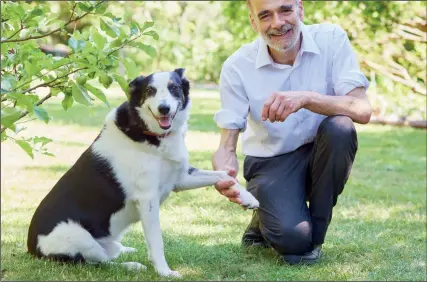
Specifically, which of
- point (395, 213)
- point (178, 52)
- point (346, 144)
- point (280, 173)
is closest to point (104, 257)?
point (280, 173)

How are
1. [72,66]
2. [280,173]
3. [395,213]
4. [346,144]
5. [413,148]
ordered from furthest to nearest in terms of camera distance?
[413,148] < [395,213] < [280,173] < [346,144] < [72,66]

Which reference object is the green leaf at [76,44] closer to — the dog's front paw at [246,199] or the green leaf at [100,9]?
the green leaf at [100,9]

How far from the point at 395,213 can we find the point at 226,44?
1787 centimetres

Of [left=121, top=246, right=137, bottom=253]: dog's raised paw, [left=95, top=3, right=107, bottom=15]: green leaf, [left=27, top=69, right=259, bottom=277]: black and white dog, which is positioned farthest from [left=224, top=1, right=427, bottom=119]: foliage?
[left=95, top=3, right=107, bottom=15]: green leaf

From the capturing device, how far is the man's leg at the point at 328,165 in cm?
348

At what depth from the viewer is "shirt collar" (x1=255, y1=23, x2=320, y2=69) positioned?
12.0 feet

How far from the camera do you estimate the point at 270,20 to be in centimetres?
356

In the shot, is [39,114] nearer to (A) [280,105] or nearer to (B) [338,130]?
(A) [280,105]

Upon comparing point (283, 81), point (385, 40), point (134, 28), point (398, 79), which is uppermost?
point (134, 28)

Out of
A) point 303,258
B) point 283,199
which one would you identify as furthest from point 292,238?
point 283,199

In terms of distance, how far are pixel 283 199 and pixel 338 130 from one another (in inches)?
18.6

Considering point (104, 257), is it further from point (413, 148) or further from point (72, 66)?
point (413, 148)

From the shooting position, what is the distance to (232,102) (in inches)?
148

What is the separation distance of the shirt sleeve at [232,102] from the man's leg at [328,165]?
417mm
